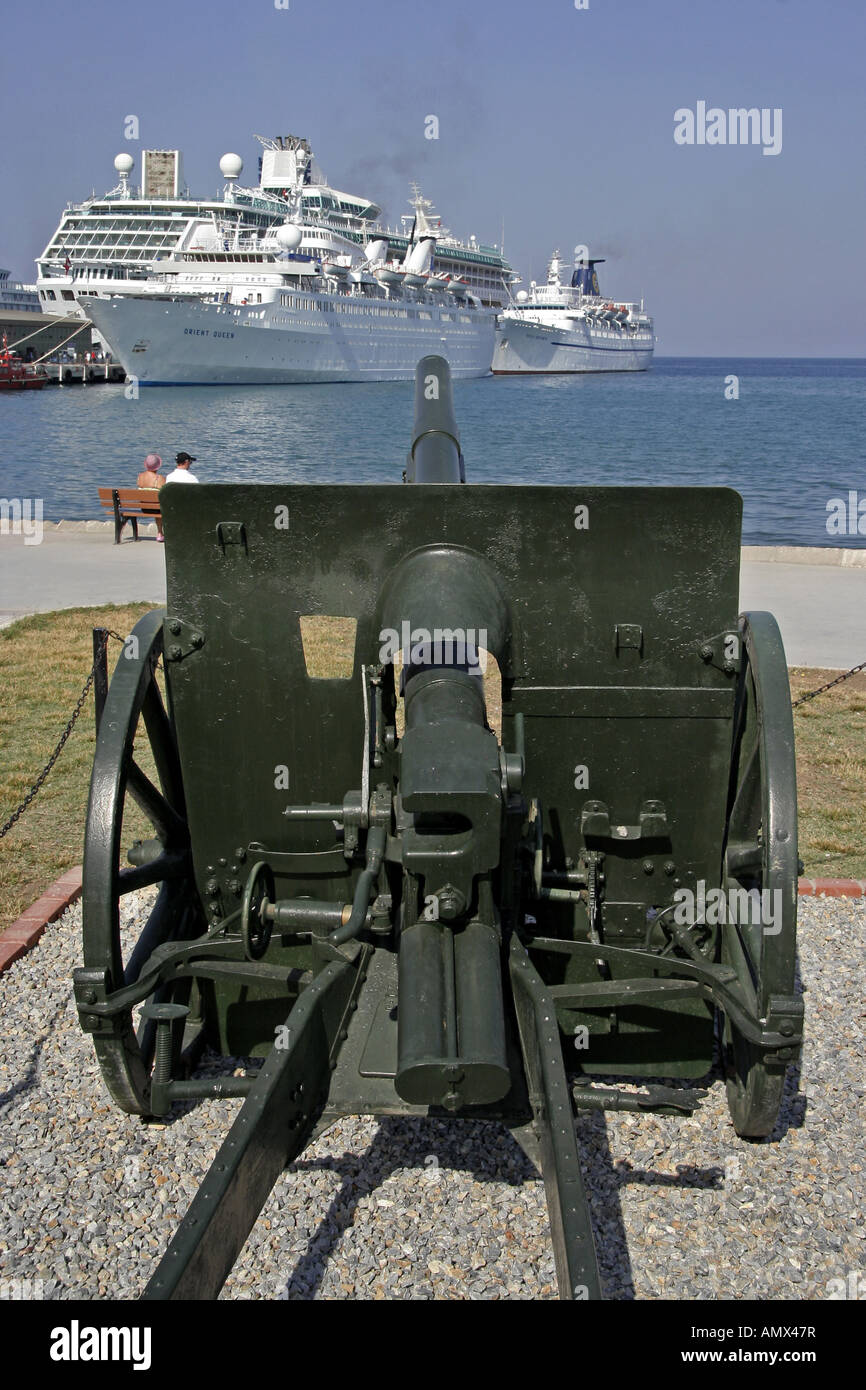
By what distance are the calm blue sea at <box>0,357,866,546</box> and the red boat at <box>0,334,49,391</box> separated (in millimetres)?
1910

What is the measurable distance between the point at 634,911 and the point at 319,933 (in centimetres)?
108

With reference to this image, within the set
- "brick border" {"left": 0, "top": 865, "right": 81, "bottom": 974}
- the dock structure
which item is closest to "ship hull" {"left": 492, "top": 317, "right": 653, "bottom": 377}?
the dock structure

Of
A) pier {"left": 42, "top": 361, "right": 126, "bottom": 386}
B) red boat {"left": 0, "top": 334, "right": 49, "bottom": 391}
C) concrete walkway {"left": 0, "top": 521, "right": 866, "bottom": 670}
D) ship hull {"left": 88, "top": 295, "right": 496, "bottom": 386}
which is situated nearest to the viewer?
concrete walkway {"left": 0, "top": 521, "right": 866, "bottom": 670}

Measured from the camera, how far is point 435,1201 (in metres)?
3.62

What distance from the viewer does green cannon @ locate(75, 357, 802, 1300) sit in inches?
131

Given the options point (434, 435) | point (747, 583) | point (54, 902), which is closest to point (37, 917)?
point (54, 902)

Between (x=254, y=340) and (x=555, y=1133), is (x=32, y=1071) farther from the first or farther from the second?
(x=254, y=340)

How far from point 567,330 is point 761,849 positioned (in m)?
105

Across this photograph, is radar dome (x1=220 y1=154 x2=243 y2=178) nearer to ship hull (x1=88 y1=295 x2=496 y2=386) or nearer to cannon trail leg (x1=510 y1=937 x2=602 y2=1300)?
ship hull (x1=88 y1=295 x2=496 y2=386)

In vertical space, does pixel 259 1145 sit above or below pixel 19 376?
below

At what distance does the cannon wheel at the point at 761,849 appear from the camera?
10.8 ft

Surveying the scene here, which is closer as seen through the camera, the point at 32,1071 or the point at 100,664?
the point at 32,1071

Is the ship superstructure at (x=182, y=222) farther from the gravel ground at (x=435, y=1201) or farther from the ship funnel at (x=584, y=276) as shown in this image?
the gravel ground at (x=435, y=1201)

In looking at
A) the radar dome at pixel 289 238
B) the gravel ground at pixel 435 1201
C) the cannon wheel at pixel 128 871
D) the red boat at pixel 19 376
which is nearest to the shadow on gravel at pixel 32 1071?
the gravel ground at pixel 435 1201
